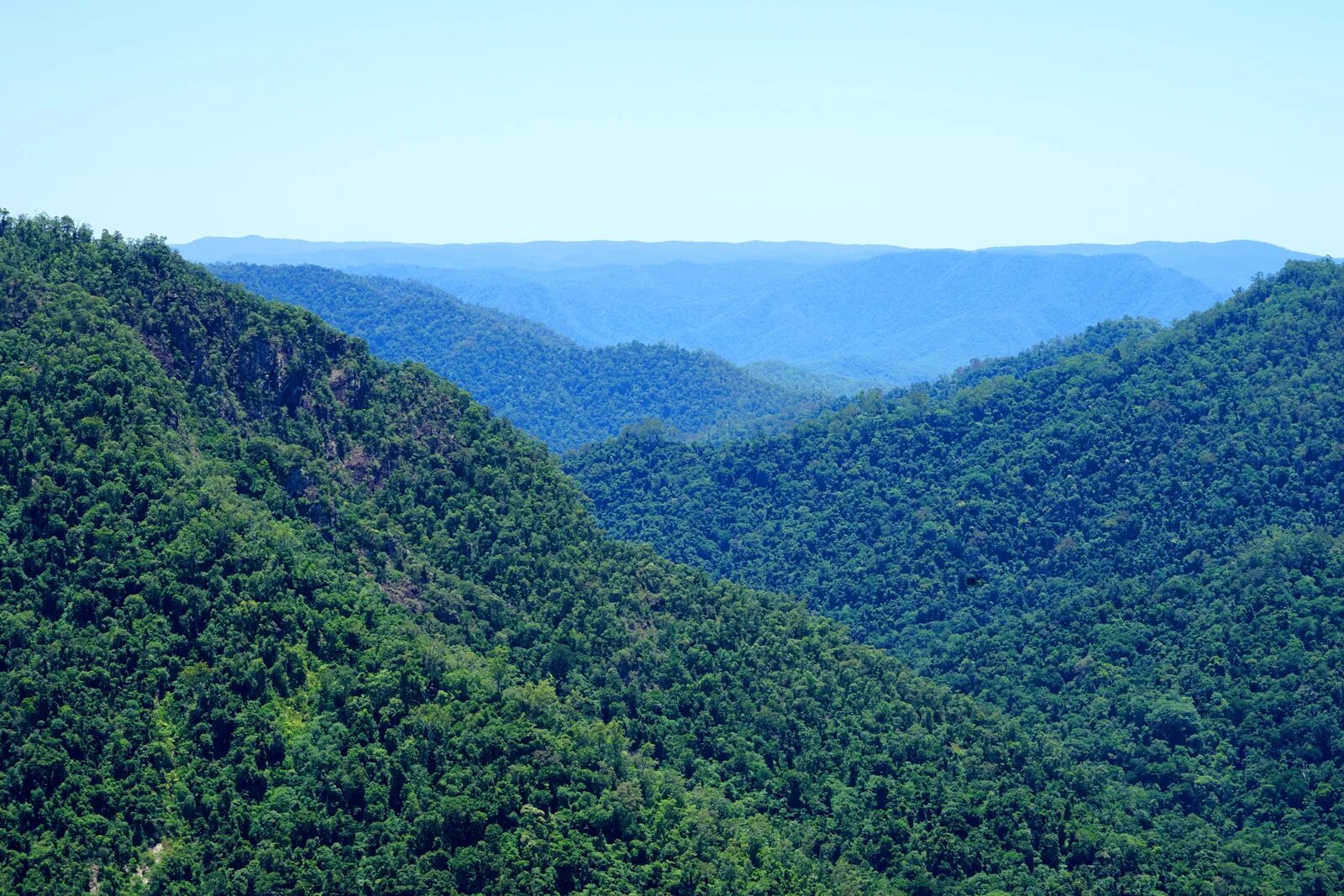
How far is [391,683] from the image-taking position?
52.8 metres

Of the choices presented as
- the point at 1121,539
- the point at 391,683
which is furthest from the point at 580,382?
the point at 391,683

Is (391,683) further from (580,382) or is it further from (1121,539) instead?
(580,382)

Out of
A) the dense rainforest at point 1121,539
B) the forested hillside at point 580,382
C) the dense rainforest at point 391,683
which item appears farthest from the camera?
the forested hillside at point 580,382

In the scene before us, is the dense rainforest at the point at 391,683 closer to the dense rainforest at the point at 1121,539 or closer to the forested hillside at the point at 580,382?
the dense rainforest at the point at 1121,539

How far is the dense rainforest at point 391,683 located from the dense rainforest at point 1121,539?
2.17 m

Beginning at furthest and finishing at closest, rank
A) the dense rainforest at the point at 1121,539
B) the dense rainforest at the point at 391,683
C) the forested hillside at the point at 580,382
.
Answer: the forested hillside at the point at 580,382
the dense rainforest at the point at 1121,539
the dense rainforest at the point at 391,683

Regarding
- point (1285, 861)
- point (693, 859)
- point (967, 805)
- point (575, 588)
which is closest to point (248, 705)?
point (693, 859)

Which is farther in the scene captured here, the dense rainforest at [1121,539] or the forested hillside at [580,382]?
the forested hillside at [580,382]

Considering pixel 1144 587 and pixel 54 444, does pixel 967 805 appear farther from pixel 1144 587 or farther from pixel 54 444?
pixel 54 444

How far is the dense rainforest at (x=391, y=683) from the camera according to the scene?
157ft

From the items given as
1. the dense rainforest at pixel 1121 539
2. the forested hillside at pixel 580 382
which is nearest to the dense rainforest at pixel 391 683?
the dense rainforest at pixel 1121 539

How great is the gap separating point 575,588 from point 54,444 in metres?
24.4

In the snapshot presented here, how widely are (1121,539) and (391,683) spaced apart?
189ft

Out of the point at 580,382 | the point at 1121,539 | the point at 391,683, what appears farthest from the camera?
the point at 580,382
